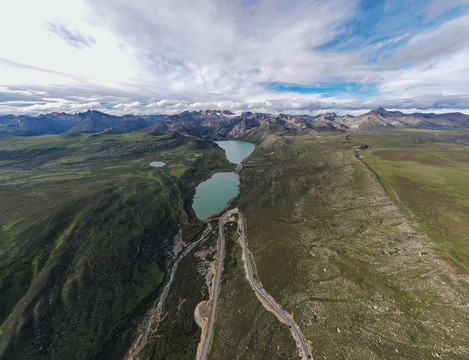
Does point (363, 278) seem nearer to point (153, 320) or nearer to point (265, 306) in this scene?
point (265, 306)

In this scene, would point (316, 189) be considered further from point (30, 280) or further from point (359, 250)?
point (30, 280)

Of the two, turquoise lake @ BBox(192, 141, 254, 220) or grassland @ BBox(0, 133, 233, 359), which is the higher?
grassland @ BBox(0, 133, 233, 359)

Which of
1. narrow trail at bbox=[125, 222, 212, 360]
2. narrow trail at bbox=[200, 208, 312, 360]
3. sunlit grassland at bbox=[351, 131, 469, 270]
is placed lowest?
narrow trail at bbox=[125, 222, 212, 360]

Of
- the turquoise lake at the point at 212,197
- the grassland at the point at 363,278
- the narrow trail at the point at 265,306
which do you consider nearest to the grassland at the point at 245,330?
the narrow trail at the point at 265,306

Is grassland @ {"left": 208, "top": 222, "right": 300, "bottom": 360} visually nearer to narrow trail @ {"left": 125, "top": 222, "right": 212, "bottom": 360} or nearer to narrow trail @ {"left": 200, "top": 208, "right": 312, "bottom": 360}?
narrow trail @ {"left": 200, "top": 208, "right": 312, "bottom": 360}

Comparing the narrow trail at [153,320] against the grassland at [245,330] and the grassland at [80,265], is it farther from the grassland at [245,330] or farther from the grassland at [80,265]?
the grassland at [245,330]

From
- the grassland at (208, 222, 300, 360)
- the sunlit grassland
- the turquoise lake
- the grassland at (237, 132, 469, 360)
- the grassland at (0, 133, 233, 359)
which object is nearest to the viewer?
the grassland at (237, 132, 469, 360)

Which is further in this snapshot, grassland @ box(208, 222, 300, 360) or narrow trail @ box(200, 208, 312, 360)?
narrow trail @ box(200, 208, 312, 360)

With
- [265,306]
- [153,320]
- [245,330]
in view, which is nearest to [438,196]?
[265,306]

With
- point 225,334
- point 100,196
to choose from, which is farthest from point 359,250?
point 100,196

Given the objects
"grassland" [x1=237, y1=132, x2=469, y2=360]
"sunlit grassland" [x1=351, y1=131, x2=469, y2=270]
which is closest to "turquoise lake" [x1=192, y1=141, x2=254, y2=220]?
"grassland" [x1=237, y1=132, x2=469, y2=360]
